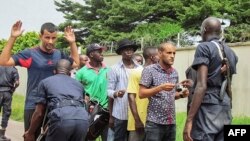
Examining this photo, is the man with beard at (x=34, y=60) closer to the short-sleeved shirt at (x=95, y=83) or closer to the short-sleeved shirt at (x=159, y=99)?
the short-sleeved shirt at (x=159, y=99)

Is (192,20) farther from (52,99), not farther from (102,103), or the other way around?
(52,99)

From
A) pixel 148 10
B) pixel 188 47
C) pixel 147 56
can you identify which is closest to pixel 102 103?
pixel 147 56

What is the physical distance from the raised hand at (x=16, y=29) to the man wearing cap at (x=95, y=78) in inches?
79.0

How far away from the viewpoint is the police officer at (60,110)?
17.6 feet

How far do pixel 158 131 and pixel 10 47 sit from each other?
1.74m

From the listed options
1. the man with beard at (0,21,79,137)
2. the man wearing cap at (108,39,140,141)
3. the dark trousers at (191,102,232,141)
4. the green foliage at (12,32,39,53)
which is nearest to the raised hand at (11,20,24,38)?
the man with beard at (0,21,79,137)

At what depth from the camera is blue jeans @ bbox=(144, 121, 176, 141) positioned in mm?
5750

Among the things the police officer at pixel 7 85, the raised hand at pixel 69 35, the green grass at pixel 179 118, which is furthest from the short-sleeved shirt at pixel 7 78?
the raised hand at pixel 69 35

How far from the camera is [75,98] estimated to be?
5.52m

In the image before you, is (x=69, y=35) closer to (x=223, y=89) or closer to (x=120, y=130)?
(x=120, y=130)

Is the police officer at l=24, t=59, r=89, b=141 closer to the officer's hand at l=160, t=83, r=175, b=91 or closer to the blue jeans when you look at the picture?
the blue jeans

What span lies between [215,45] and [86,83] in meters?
3.12

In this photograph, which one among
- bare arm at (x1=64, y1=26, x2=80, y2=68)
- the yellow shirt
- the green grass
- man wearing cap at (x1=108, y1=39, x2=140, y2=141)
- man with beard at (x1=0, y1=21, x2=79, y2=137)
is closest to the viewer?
man with beard at (x1=0, y1=21, x2=79, y2=137)

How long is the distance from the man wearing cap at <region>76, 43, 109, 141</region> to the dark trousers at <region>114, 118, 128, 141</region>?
719 mm
